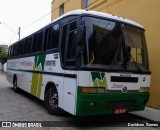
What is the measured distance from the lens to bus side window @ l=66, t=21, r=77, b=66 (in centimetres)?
699

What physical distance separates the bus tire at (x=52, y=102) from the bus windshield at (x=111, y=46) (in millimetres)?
2073

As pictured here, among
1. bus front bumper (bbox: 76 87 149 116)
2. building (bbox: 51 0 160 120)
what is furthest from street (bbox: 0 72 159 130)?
building (bbox: 51 0 160 120)

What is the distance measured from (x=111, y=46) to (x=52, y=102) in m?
2.69

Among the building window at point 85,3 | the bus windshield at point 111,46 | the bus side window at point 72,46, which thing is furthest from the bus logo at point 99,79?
the building window at point 85,3

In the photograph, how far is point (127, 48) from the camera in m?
7.32

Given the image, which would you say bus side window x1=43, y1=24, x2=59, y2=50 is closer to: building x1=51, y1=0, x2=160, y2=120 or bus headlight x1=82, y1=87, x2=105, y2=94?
bus headlight x1=82, y1=87, x2=105, y2=94

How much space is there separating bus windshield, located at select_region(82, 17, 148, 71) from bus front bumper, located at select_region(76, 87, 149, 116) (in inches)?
27.6

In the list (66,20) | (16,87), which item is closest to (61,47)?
(66,20)

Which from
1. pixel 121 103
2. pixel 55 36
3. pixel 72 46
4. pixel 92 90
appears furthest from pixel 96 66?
pixel 55 36

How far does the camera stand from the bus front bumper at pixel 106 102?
6.53m

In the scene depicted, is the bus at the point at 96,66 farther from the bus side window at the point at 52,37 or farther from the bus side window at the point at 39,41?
the bus side window at the point at 39,41

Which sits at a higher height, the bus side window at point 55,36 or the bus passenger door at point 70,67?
the bus side window at point 55,36

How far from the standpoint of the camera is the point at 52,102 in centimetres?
850

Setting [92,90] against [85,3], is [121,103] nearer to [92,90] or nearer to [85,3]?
[92,90]
